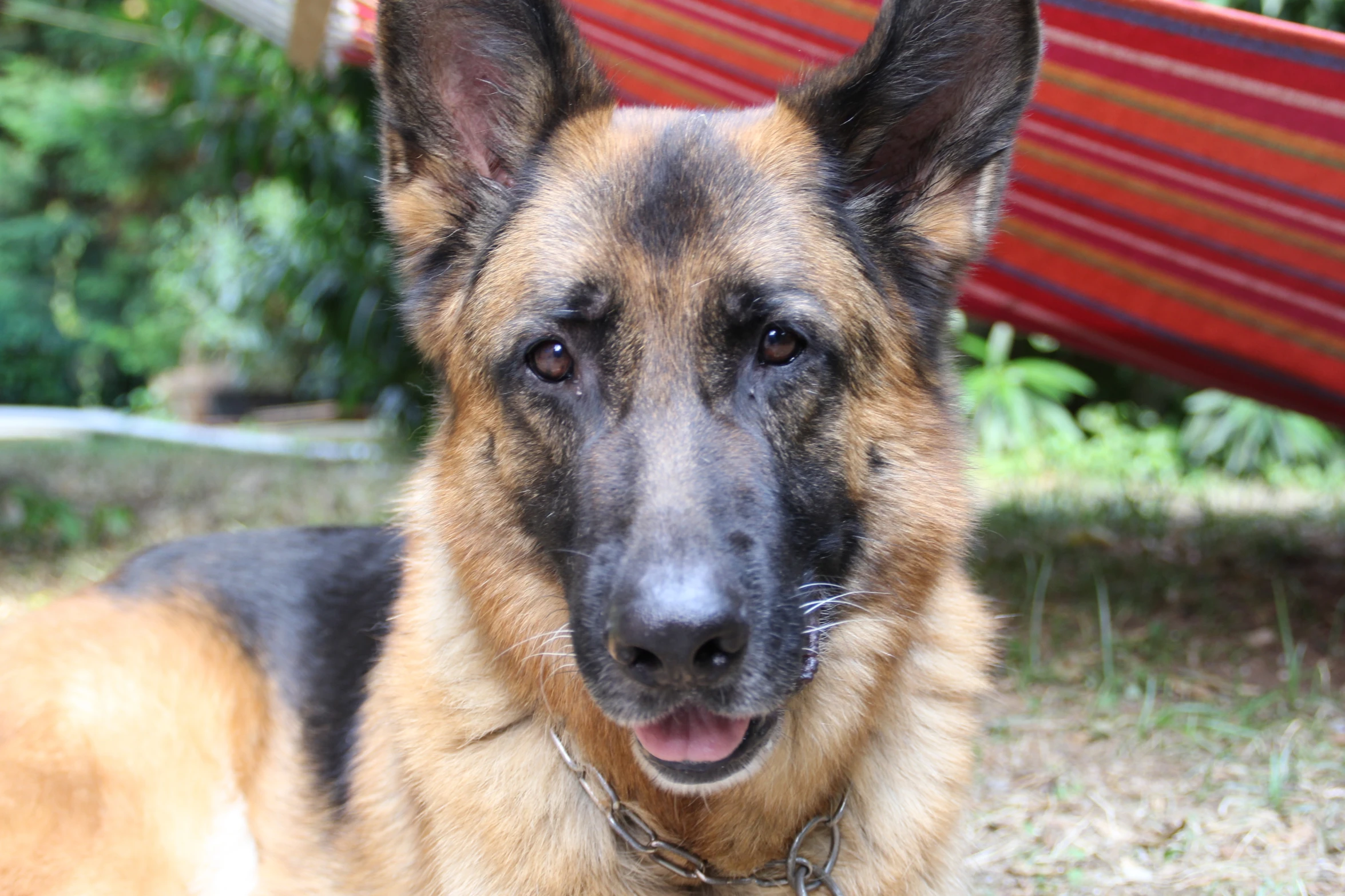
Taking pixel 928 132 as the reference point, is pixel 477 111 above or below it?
below

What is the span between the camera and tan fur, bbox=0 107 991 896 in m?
2.22

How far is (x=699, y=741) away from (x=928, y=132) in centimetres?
142

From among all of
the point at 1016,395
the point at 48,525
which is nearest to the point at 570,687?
the point at 48,525

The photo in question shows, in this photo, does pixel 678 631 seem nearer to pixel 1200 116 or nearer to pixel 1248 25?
pixel 1248 25

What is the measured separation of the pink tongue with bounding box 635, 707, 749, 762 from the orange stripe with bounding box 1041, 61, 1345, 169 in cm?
243

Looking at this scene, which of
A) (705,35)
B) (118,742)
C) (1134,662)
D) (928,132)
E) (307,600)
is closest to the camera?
(928,132)

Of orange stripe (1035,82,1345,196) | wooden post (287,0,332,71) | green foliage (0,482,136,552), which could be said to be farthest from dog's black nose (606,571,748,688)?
green foliage (0,482,136,552)

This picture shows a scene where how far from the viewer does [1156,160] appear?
364 cm

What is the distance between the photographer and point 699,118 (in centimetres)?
242

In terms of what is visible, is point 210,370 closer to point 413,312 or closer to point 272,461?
point 272,461

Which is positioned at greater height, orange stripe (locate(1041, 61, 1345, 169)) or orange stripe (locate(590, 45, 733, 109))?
orange stripe (locate(1041, 61, 1345, 169))

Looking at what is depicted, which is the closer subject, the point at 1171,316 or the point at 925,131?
the point at 925,131

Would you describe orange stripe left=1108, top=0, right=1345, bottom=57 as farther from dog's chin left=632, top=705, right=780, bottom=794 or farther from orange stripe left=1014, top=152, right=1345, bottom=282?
dog's chin left=632, top=705, right=780, bottom=794

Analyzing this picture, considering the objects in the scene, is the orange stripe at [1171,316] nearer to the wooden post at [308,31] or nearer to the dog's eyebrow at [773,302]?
the dog's eyebrow at [773,302]
